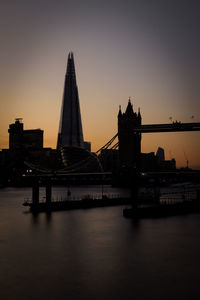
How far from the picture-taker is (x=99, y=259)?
30531 millimetres

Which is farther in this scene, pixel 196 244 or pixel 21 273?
pixel 196 244

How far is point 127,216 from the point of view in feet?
179

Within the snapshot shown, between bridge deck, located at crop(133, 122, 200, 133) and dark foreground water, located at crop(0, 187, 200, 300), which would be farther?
bridge deck, located at crop(133, 122, 200, 133)

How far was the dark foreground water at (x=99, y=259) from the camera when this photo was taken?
22844 mm

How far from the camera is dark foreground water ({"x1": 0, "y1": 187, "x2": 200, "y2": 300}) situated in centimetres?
2284

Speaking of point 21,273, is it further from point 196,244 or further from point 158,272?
point 196,244

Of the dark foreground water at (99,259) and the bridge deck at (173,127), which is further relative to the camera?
the bridge deck at (173,127)

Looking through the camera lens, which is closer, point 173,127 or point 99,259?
point 99,259

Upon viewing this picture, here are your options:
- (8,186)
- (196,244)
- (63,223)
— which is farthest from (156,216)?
(8,186)

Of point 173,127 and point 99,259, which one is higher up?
point 173,127

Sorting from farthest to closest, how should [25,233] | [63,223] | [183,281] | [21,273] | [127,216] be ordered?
[127,216] < [63,223] < [25,233] < [21,273] < [183,281]

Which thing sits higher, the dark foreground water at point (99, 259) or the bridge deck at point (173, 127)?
the bridge deck at point (173, 127)

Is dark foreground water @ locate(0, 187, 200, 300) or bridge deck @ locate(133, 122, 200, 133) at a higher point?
bridge deck @ locate(133, 122, 200, 133)

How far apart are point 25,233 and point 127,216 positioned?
17519mm
